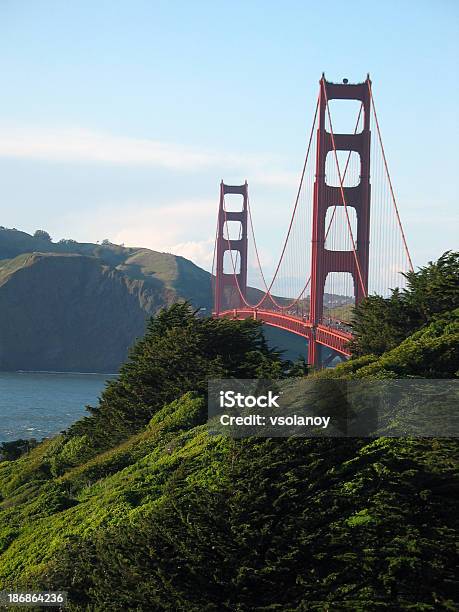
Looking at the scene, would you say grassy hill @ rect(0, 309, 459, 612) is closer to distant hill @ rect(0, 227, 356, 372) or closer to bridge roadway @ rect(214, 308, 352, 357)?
bridge roadway @ rect(214, 308, 352, 357)

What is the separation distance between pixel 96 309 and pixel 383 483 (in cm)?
16021

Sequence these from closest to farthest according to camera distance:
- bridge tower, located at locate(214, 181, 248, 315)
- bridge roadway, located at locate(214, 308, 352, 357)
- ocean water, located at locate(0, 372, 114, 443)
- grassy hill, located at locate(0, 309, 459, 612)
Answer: grassy hill, located at locate(0, 309, 459, 612)
bridge roadway, located at locate(214, 308, 352, 357)
ocean water, located at locate(0, 372, 114, 443)
bridge tower, located at locate(214, 181, 248, 315)

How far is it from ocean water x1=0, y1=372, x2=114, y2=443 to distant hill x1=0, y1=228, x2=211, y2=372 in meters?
10.7

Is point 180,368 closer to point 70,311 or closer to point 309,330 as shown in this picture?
point 309,330

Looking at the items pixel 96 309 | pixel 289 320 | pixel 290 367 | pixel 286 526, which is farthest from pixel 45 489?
pixel 96 309

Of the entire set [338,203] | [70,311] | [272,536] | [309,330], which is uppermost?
[338,203]

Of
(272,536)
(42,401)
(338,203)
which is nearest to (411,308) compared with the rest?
(272,536)

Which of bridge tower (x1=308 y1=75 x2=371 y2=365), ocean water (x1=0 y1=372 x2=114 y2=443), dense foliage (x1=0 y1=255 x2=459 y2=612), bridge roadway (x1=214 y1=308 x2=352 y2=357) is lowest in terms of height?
ocean water (x1=0 y1=372 x2=114 y2=443)

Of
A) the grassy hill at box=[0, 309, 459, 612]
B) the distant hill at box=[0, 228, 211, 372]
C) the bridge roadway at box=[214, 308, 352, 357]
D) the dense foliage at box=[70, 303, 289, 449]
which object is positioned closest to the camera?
the grassy hill at box=[0, 309, 459, 612]

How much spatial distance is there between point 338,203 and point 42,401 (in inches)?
1629

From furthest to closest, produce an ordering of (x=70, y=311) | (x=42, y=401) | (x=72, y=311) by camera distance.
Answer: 1. (x=72, y=311)
2. (x=70, y=311)
3. (x=42, y=401)

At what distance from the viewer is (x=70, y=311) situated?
Result: 172 metres

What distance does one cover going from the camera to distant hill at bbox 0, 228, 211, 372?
15838cm

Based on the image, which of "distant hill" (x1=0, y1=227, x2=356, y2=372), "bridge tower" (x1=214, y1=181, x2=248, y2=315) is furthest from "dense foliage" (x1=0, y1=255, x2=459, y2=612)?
"distant hill" (x1=0, y1=227, x2=356, y2=372)
